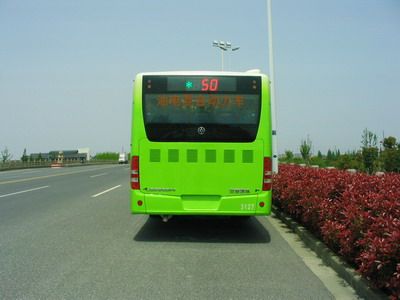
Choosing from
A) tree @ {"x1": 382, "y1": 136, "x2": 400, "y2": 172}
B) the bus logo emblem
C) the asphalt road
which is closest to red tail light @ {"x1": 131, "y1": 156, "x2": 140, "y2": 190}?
the asphalt road

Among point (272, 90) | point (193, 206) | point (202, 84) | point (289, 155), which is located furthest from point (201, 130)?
point (289, 155)

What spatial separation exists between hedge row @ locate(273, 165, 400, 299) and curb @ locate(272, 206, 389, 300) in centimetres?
9

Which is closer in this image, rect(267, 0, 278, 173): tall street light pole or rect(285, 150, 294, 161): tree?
rect(267, 0, 278, 173): tall street light pole

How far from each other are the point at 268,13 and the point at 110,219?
10.6 meters

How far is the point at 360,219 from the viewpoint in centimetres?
483

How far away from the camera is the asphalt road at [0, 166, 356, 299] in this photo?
14.5 ft

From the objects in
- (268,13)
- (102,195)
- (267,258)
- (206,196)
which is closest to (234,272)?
(267,258)

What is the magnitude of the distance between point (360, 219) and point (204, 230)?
12.5 ft

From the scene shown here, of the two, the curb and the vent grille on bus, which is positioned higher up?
the vent grille on bus

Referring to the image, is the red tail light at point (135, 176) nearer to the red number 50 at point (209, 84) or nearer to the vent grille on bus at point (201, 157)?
the vent grille on bus at point (201, 157)

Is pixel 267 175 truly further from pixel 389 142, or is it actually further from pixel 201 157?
pixel 389 142

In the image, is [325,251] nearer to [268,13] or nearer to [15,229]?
[15,229]

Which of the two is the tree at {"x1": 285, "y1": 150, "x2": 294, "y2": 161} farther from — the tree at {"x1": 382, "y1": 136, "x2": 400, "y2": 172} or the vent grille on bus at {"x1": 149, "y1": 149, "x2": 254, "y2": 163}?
the vent grille on bus at {"x1": 149, "y1": 149, "x2": 254, "y2": 163}

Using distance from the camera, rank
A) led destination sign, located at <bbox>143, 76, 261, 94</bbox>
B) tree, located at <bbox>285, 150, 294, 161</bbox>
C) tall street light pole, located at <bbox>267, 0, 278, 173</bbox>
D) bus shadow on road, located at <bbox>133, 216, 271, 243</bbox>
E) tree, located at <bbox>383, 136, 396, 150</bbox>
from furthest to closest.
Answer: tree, located at <bbox>285, 150, 294, 161</bbox>
tree, located at <bbox>383, 136, 396, 150</bbox>
tall street light pole, located at <bbox>267, 0, 278, 173</bbox>
bus shadow on road, located at <bbox>133, 216, 271, 243</bbox>
led destination sign, located at <bbox>143, 76, 261, 94</bbox>
